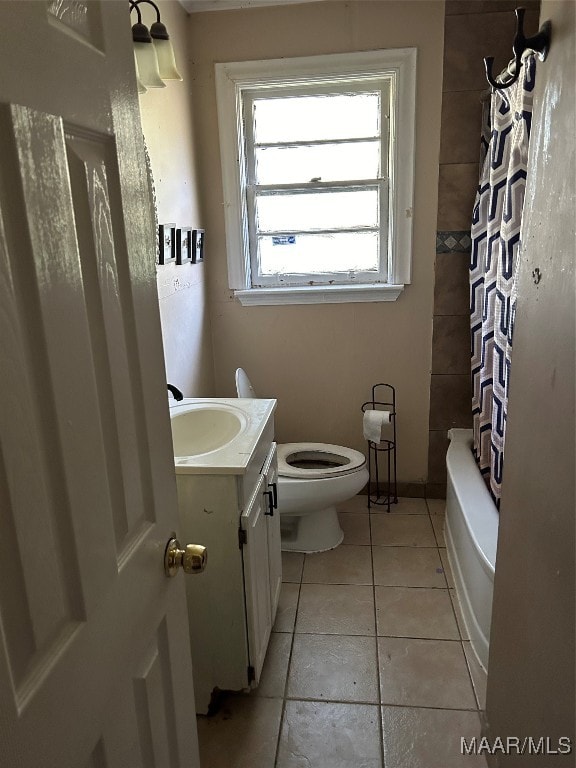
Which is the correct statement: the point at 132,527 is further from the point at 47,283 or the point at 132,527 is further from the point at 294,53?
the point at 294,53

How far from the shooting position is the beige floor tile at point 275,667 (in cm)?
176

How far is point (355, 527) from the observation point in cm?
272

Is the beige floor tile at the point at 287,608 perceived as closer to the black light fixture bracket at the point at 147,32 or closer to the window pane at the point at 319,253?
the window pane at the point at 319,253

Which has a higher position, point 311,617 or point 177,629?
point 177,629

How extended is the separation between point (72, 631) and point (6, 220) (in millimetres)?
451

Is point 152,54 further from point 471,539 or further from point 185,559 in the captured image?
point 471,539

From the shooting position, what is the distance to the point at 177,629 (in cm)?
97

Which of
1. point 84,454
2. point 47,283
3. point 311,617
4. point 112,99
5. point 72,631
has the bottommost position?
point 311,617

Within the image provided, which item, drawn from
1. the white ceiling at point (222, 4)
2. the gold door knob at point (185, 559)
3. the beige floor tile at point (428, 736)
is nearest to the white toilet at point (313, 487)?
the beige floor tile at point (428, 736)

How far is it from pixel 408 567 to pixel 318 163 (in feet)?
6.42

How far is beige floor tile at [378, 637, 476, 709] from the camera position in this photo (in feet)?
5.61

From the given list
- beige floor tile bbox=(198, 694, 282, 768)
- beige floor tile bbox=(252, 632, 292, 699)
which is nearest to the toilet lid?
beige floor tile bbox=(252, 632, 292, 699)

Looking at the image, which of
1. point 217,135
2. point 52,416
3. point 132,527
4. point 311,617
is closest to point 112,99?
point 52,416

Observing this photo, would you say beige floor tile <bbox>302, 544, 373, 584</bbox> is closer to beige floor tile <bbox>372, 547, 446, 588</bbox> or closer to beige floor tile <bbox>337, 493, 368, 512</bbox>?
beige floor tile <bbox>372, 547, 446, 588</bbox>
